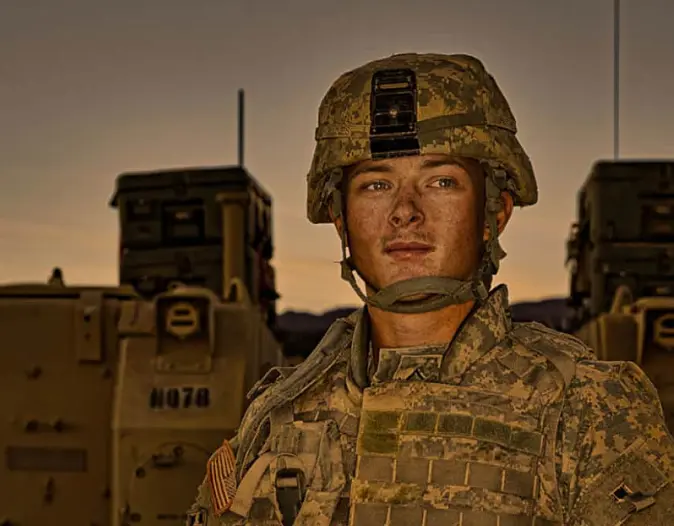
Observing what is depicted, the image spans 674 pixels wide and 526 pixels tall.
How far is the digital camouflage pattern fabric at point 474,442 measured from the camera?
2.02 meters

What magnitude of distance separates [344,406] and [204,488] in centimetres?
39

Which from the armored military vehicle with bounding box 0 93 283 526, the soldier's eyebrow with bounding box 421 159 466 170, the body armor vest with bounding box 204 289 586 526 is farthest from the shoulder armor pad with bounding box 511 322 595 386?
the armored military vehicle with bounding box 0 93 283 526

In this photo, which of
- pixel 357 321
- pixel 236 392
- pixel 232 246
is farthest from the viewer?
pixel 232 246

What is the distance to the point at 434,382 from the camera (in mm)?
2178

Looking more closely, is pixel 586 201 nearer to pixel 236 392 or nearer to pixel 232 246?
pixel 232 246

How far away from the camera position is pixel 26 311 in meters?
5.59

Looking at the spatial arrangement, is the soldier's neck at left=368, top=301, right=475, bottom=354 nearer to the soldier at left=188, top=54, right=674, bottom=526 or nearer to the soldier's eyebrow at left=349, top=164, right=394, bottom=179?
the soldier at left=188, top=54, right=674, bottom=526

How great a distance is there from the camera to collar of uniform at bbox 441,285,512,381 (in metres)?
2.19

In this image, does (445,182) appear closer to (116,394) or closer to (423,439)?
(423,439)

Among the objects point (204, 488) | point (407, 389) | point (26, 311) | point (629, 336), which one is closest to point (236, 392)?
point (26, 311)

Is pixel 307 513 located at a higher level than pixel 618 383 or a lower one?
lower

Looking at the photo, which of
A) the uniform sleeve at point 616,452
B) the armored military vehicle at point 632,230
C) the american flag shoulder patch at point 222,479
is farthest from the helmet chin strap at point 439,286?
the armored military vehicle at point 632,230

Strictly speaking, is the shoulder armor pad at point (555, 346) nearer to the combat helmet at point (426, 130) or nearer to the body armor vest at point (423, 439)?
the body armor vest at point (423, 439)

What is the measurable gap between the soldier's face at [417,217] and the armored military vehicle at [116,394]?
121 inches
